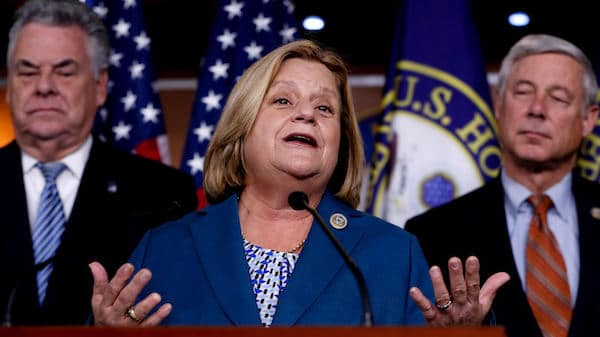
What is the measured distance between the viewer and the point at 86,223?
303 cm

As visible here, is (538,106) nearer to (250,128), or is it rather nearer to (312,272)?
(250,128)

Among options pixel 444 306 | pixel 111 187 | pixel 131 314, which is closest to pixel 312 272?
pixel 444 306

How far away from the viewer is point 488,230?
3141 millimetres

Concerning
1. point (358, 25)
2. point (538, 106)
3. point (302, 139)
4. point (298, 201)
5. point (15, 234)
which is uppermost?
point (358, 25)

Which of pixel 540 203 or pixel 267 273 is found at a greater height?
pixel 540 203

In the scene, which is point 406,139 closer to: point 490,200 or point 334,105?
point 490,200

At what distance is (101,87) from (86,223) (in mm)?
592

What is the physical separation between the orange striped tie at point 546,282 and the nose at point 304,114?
97cm

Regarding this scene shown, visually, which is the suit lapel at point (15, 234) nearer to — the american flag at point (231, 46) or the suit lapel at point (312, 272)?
the american flag at point (231, 46)

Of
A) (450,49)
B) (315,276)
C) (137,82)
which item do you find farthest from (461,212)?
(137,82)

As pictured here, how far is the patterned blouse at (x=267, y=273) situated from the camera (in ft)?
7.59

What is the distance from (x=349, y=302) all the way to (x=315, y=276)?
Result: 103 mm

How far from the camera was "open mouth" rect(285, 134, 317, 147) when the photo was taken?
2.52m

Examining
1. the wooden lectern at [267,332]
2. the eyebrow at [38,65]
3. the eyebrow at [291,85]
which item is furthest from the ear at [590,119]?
the wooden lectern at [267,332]
